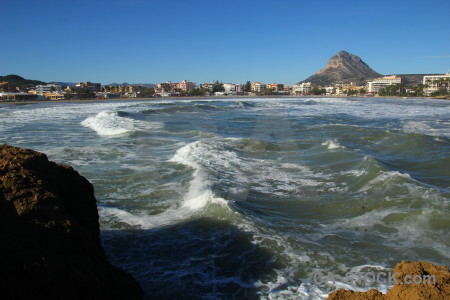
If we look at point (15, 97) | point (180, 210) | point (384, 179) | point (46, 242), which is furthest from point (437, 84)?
point (46, 242)

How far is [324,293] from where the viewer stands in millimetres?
3914

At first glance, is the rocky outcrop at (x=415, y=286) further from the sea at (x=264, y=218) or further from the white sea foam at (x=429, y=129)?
the white sea foam at (x=429, y=129)

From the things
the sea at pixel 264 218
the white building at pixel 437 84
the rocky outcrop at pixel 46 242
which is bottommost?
the sea at pixel 264 218

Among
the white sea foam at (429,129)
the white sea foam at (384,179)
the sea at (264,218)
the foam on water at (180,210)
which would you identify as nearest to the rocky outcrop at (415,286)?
the sea at (264,218)

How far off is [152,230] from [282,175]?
16.5ft

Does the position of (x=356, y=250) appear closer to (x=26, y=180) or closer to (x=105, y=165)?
(x=26, y=180)

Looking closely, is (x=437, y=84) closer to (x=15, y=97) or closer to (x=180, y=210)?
(x=15, y=97)

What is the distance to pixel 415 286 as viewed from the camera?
2.65 meters

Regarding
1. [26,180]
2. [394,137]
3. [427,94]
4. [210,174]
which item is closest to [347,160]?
[210,174]

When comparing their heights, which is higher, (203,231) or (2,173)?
(2,173)

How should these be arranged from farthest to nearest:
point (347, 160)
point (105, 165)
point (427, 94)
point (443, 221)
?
point (427, 94) < point (347, 160) < point (105, 165) < point (443, 221)

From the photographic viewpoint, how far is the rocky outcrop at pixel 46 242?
2.45 meters

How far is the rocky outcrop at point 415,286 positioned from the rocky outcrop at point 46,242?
2.01 meters

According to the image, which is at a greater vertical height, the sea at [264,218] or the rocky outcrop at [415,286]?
the rocky outcrop at [415,286]
